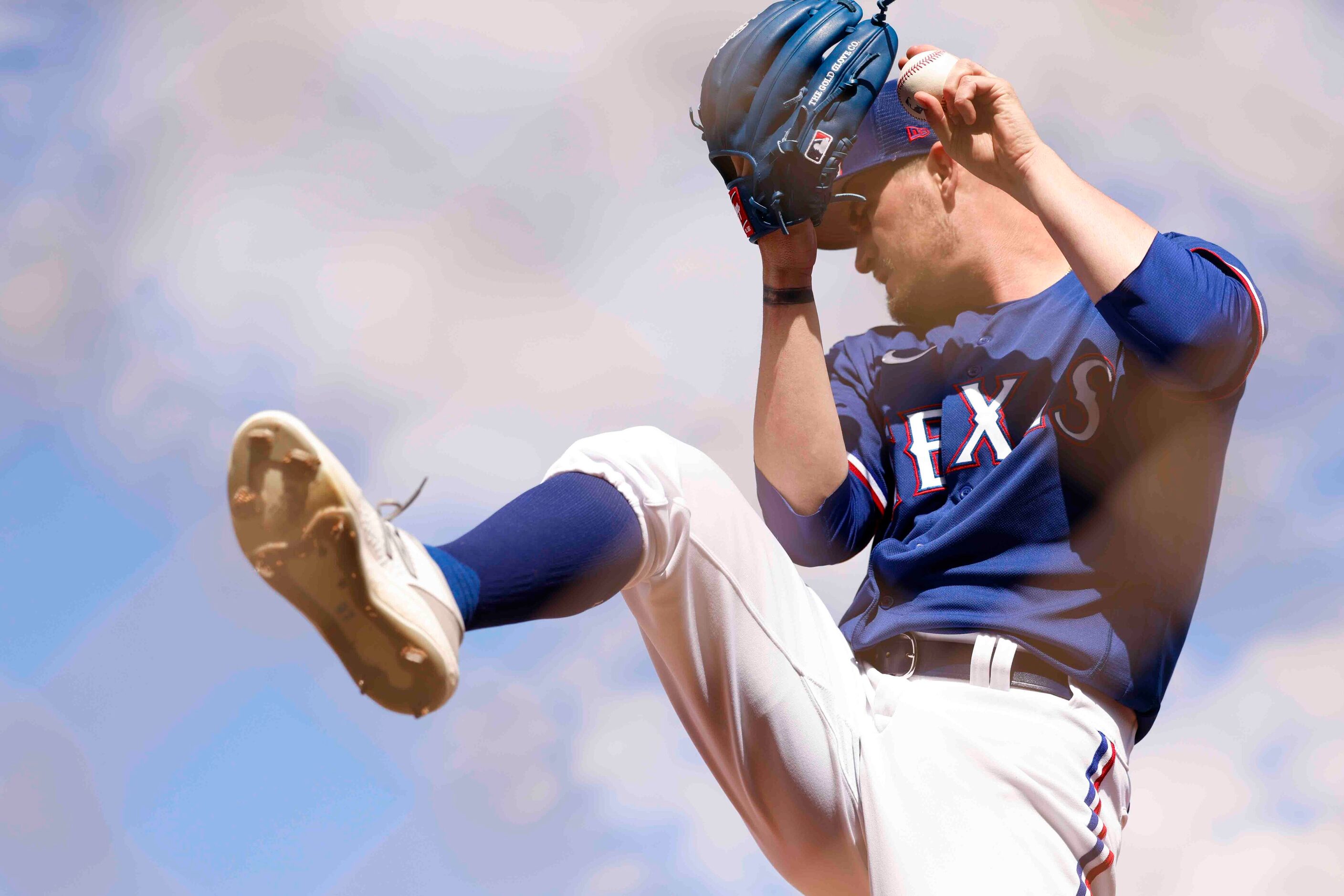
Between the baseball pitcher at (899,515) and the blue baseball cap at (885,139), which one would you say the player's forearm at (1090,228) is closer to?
the baseball pitcher at (899,515)

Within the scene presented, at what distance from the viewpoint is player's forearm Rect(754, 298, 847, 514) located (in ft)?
11.4

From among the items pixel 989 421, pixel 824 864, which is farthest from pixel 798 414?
pixel 824 864

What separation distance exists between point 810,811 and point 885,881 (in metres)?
0.23

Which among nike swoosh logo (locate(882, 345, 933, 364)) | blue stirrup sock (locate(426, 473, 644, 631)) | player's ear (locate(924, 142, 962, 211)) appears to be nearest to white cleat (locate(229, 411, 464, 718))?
blue stirrup sock (locate(426, 473, 644, 631))

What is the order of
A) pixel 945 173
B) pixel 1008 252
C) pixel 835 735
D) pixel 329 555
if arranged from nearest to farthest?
pixel 329 555
pixel 835 735
pixel 1008 252
pixel 945 173

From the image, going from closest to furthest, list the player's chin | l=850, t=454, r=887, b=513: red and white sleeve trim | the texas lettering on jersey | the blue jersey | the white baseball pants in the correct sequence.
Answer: the white baseball pants < the blue jersey < the texas lettering on jersey < l=850, t=454, r=887, b=513: red and white sleeve trim < the player's chin

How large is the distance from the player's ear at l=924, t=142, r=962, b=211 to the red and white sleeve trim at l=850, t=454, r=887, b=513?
3.18 feet

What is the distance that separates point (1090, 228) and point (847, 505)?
3.66 ft

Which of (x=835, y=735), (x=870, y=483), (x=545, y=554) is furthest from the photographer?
(x=870, y=483)

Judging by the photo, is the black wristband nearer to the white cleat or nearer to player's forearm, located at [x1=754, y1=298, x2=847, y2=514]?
player's forearm, located at [x1=754, y1=298, x2=847, y2=514]

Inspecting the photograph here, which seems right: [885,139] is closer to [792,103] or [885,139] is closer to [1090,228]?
[792,103]

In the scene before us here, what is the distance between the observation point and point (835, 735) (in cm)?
281

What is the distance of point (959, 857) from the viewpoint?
2697 millimetres

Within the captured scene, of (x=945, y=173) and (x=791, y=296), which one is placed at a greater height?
(x=945, y=173)
